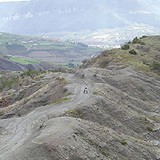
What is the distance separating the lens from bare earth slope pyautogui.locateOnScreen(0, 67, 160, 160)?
46500 millimetres

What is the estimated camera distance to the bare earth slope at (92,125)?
46500mm

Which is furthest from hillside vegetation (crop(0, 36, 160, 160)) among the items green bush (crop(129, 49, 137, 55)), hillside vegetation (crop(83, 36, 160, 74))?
green bush (crop(129, 49, 137, 55))

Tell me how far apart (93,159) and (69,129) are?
17.2 feet

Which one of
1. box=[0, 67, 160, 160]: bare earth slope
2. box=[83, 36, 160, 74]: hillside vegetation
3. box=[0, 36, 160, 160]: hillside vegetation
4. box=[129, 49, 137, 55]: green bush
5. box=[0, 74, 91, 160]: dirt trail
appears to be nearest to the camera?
box=[0, 67, 160, 160]: bare earth slope

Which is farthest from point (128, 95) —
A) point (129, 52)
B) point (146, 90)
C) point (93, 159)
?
point (129, 52)

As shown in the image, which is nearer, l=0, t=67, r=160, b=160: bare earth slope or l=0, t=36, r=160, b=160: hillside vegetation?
l=0, t=67, r=160, b=160: bare earth slope

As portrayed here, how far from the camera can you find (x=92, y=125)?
56406 millimetres


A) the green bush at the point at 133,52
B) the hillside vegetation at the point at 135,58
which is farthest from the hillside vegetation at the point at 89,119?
the green bush at the point at 133,52

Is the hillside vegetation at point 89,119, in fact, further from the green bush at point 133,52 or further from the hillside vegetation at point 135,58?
the green bush at point 133,52

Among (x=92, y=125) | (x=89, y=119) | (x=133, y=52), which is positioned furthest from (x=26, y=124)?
(x=133, y=52)

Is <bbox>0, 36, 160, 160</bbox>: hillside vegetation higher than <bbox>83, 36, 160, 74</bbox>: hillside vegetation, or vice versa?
<bbox>0, 36, 160, 160</bbox>: hillside vegetation

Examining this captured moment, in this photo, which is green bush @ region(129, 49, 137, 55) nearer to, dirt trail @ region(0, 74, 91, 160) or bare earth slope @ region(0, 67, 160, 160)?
bare earth slope @ region(0, 67, 160, 160)

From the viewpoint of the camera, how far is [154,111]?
82000mm

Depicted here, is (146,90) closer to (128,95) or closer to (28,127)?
(128,95)
